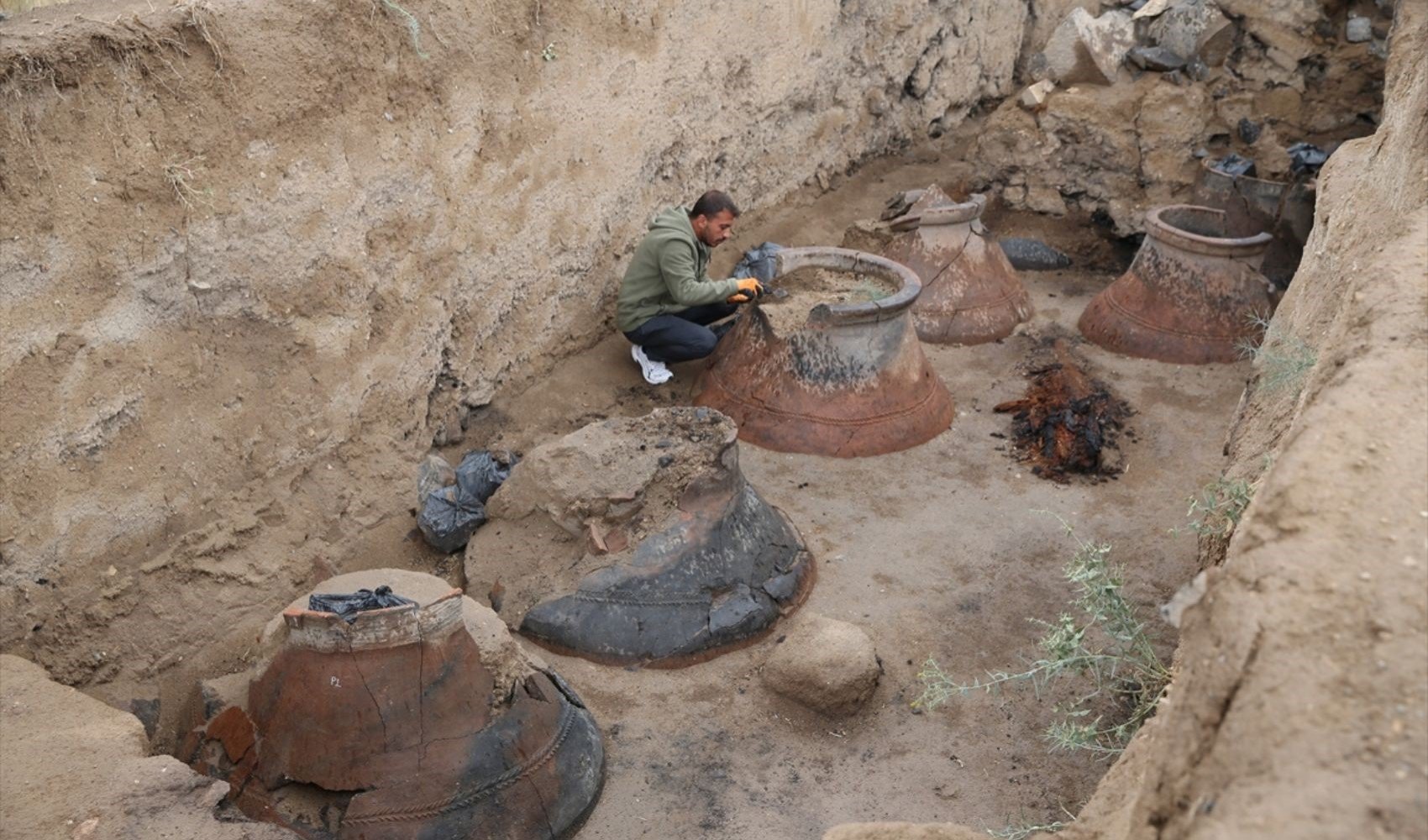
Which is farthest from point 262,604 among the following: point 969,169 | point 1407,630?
point 969,169

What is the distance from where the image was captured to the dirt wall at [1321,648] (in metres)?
1.57

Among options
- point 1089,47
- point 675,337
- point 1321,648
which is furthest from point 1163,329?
point 1321,648

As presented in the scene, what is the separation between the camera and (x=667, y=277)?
639 cm

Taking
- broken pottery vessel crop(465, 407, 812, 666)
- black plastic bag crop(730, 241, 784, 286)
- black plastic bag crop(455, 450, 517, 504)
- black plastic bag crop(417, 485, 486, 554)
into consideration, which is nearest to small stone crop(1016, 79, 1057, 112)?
black plastic bag crop(730, 241, 784, 286)

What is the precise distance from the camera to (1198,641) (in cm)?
190

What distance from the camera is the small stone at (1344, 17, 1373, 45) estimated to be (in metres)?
8.38

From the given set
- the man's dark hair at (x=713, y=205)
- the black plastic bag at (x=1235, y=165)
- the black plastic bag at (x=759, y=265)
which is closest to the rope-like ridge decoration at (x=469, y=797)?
the man's dark hair at (x=713, y=205)

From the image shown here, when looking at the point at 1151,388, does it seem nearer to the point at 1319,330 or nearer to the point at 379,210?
the point at 1319,330

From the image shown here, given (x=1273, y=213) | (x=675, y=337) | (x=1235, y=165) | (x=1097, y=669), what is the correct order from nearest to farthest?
1. (x=1097, y=669)
2. (x=675, y=337)
3. (x=1273, y=213)
4. (x=1235, y=165)

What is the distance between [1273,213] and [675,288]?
4313 mm

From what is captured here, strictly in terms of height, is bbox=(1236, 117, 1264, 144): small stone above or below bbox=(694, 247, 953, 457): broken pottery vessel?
above

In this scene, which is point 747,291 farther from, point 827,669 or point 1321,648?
point 1321,648

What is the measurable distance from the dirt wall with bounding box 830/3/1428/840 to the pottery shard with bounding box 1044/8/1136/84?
6.83m

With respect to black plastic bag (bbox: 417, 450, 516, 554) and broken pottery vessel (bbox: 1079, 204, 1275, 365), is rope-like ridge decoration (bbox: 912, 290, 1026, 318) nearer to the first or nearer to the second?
broken pottery vessel (bbox: 1079, 204, 1275, 365)
